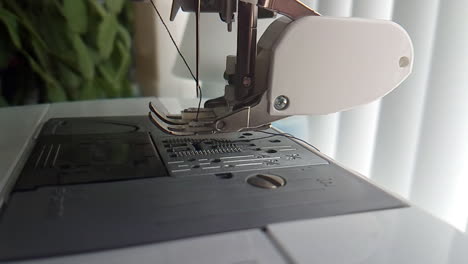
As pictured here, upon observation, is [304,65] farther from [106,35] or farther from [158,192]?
[106,35]

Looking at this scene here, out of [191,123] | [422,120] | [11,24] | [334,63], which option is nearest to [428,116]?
[422,120]

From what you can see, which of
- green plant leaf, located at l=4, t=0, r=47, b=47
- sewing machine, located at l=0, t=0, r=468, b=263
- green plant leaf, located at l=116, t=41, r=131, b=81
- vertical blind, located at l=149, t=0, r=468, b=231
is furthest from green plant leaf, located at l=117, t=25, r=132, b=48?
sewing machine, located at l=0, t=0, r=468, b=263

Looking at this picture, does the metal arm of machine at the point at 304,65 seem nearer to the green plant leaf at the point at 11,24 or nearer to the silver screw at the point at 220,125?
the silver screw at the point at 220,125

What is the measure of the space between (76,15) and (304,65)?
3.32 ft

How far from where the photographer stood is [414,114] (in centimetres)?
86

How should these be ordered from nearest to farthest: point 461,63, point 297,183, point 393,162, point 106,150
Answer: point 297,183 → point 106,150 → point 461,63 → point 393,162

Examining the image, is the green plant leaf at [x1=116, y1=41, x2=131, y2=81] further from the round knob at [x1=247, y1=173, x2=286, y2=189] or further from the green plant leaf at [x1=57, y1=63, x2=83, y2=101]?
the round knob at [x1=247, y1=173, x2=286, y2=189]

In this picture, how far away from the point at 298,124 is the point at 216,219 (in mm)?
549

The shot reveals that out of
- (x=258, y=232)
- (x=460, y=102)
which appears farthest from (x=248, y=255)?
(x=460, y=102)

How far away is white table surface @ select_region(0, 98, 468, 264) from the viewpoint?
37 centimetres

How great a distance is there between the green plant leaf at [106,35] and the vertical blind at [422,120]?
1.26ft

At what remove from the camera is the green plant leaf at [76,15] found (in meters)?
1.28

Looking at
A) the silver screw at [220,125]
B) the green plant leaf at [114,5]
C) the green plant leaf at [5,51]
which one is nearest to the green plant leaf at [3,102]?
the green plant leaf at [5,51]

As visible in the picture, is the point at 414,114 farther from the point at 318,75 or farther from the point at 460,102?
the point at 318,75
